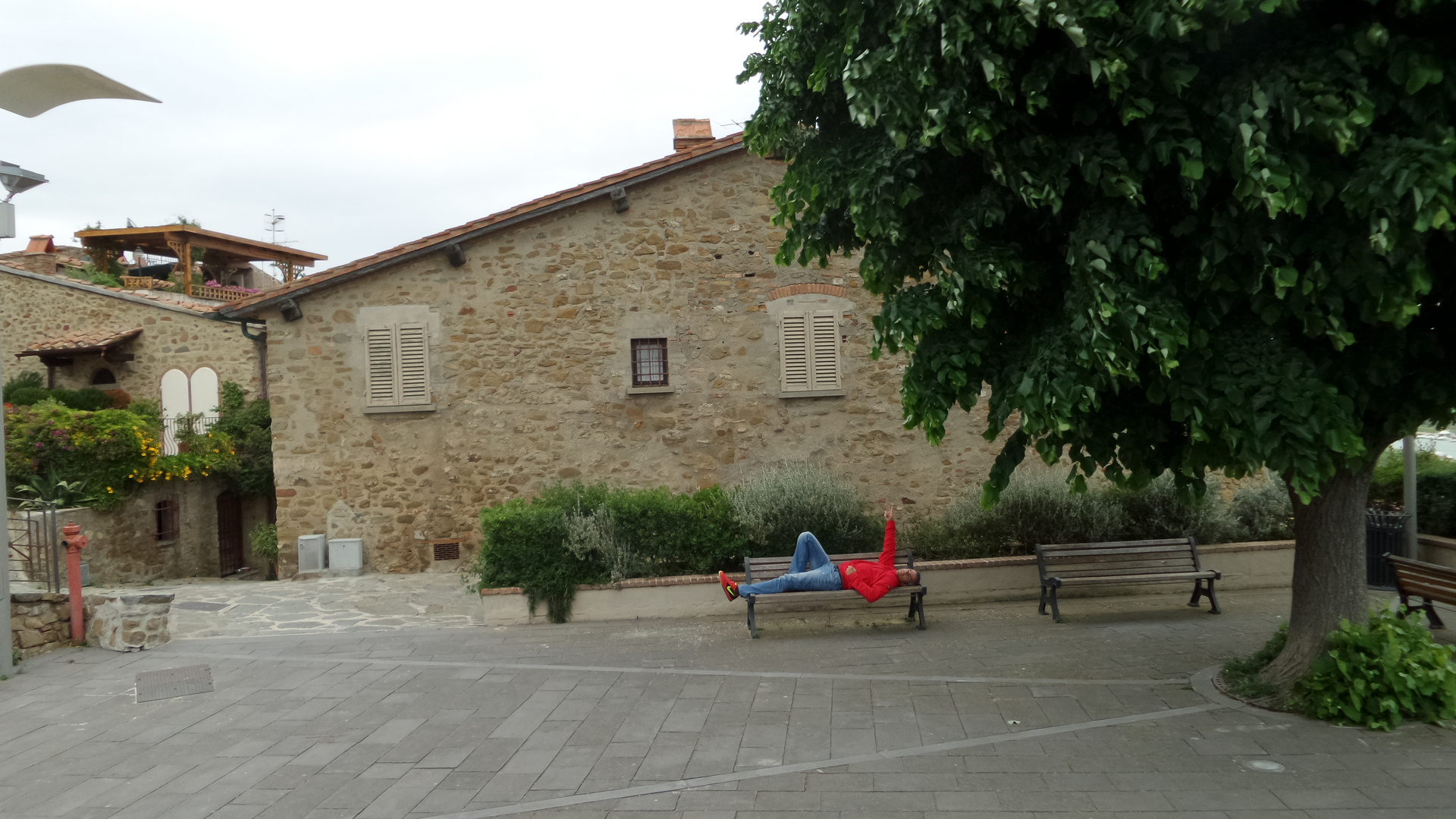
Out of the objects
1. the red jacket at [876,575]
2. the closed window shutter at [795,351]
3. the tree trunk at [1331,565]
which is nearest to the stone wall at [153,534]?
the closed window shutter at [795,351]

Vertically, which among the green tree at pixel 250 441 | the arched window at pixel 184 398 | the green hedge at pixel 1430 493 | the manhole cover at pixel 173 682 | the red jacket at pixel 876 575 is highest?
the arched window at pixel 184 398

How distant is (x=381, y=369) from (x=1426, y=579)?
11.7 m

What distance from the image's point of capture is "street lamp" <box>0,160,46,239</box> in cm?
733

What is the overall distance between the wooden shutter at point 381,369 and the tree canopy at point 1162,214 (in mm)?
8200

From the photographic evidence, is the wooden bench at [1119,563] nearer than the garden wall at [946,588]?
Yes

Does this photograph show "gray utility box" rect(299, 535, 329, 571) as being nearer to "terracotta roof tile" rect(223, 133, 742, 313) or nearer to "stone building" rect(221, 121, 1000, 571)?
"stone building" rect(221, 121, 1000, 571)

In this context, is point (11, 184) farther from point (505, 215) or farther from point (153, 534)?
point (153, 534)

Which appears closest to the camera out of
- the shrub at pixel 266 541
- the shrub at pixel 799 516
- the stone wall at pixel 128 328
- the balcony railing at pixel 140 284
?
the shrub at pixel 799 516

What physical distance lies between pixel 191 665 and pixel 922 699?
6220 mm

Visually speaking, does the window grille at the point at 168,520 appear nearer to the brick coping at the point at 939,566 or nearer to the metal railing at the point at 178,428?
the metal railing at the point at 178,428

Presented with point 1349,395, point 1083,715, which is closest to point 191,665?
point 1083,715

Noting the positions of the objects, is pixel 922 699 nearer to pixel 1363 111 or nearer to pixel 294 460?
pixel 1363 111

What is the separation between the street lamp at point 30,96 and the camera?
6.70 meters

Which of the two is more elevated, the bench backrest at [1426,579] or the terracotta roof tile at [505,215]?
the terracotta roof tile at [505,215]
